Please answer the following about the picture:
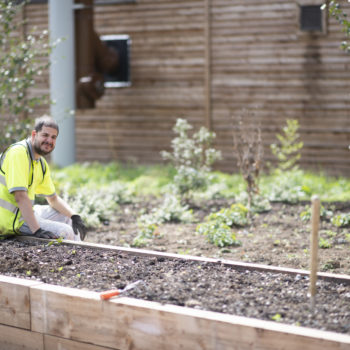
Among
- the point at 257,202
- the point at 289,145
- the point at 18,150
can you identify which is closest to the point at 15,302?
the point at 18,150

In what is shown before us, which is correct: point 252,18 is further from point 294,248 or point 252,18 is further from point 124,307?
point 124,307

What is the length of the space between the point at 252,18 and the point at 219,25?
0.65 metres

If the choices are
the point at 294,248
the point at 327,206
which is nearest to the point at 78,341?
the point at 294,248

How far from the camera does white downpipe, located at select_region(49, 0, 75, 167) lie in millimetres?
11008

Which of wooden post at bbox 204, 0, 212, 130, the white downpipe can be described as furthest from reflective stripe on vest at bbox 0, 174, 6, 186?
wooden post at bbox 204, 0, 212, 130

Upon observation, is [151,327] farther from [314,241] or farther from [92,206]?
[92,206]

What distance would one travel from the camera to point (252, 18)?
10688mm

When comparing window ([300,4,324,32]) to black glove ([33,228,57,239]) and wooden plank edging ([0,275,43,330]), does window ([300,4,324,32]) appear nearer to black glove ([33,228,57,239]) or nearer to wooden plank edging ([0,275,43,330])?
black glove ([33,228,57,239])

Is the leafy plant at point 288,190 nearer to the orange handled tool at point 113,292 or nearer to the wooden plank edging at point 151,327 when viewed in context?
the orange handled tool at point 113,292

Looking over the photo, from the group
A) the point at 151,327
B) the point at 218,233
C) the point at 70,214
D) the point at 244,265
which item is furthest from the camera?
the point at 218,233

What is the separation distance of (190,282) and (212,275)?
0.70 feet

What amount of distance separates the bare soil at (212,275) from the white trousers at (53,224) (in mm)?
336

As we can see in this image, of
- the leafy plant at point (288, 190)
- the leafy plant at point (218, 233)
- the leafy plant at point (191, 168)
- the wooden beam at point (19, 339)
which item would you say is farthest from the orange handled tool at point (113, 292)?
the leafy plant at point (288, 190)

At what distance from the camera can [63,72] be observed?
11117 mm
